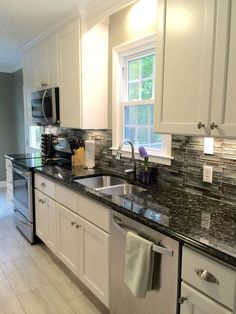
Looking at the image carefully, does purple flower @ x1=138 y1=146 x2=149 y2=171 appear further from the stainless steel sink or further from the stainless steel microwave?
the stainless steel microwave

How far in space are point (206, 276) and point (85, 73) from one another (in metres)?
2.09

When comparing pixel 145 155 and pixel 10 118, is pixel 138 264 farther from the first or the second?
pixel 10 118

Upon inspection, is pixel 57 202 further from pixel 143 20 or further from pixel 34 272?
pixel 143 20

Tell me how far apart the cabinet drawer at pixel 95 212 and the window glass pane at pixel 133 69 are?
1249mm

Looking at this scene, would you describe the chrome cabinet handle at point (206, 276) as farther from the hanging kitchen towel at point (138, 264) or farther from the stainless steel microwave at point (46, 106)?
the stainless steel microwave at point (46, 106)

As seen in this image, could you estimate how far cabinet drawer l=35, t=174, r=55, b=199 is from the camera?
249 cm

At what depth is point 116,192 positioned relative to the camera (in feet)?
7.26

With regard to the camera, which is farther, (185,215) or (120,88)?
(120,88)

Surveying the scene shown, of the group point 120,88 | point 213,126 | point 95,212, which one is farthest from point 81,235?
point 120,88

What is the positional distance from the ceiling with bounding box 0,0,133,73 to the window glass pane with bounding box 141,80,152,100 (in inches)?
25.3

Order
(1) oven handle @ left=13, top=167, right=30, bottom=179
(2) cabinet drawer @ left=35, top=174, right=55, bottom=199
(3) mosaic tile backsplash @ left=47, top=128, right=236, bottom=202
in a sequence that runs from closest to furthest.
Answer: (3) mosaic tile backsplash @ left=47, top=128, right=236, bottom=202 < (2) cabinet drawer @ left=35, top=174, right=55, bottom=199 < (1) oven handle @ left=13, top=167, right=30, bottom=179

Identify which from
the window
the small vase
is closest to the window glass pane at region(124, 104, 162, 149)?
the small vase

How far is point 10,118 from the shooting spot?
18.6 ft

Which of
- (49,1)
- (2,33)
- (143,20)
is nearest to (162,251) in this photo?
(143,20)
